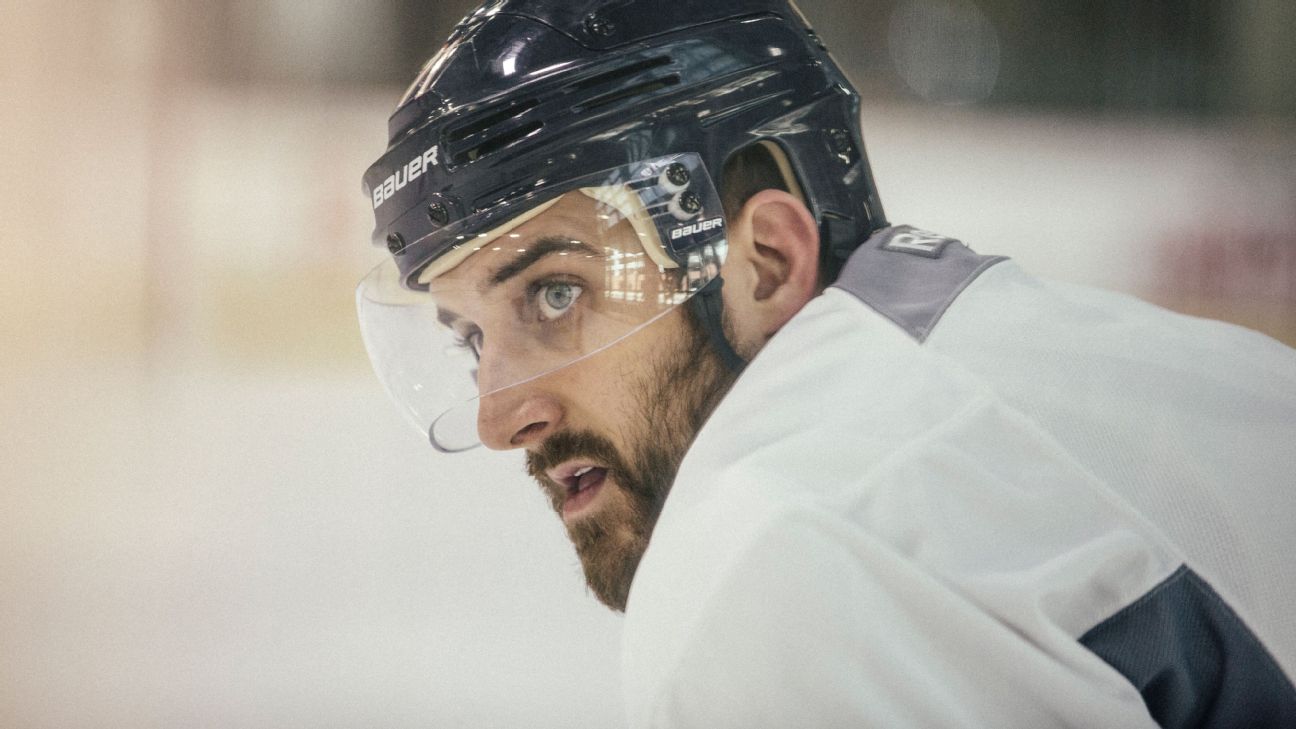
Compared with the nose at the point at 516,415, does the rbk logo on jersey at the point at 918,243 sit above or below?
above

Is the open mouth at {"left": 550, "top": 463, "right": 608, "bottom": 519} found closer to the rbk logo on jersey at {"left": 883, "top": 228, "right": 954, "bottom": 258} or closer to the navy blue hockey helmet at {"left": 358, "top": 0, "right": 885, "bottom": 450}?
the navy blue hockey helmet at {"left": 358, "top": 0, "right": 885, "bottom": 450}

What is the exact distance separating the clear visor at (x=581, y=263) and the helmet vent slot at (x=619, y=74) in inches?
4.1

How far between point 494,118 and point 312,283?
3.99 feet

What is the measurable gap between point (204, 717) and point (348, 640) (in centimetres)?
29

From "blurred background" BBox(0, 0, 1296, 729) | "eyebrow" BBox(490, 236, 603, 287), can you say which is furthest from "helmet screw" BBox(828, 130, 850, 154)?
"blurred background" BBox(0, 0, 1296, 729)

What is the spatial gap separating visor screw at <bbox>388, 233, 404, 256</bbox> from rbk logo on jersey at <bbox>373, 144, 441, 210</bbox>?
0.05 meters

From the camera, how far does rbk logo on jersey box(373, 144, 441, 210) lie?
124 centimetres

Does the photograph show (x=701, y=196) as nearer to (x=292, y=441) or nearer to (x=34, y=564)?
(x=292, y=441)

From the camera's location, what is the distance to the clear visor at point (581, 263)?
1.19m

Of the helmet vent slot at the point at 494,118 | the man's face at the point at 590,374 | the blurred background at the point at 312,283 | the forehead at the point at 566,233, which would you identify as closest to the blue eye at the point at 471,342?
the man's face at the point at 590,374

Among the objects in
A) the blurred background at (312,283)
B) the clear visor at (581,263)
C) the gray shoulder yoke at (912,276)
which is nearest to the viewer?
the gray shoulder yoke at (912,276)

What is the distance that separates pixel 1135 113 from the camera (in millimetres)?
2242

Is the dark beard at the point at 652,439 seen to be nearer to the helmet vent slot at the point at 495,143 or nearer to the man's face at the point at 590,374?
the man's face at the point at 590,374

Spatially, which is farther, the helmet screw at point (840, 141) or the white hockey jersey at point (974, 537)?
the helmet screw at point (840, 141)
